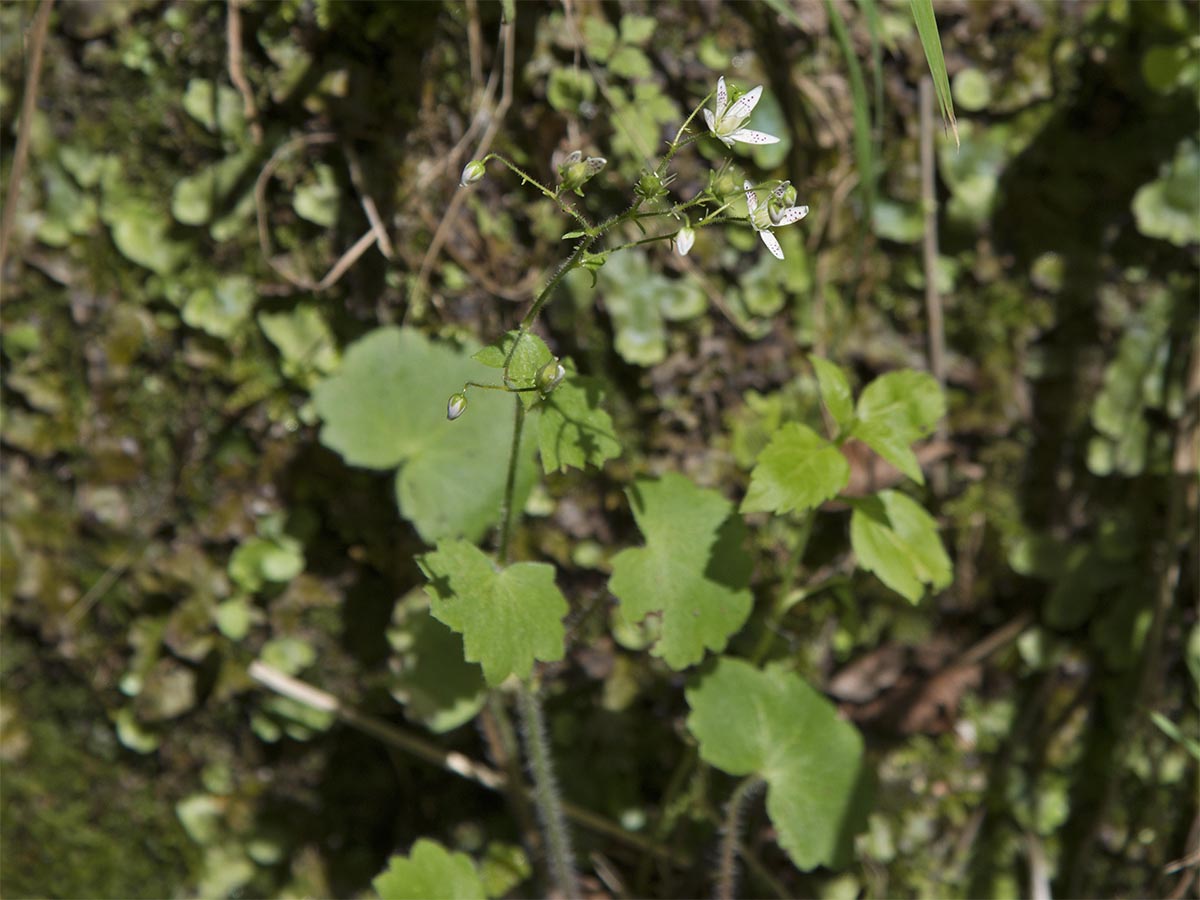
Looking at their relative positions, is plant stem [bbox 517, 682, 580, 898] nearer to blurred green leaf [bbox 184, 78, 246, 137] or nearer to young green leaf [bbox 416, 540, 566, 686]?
young green leaf [bbox 416, 540, 566, 686]

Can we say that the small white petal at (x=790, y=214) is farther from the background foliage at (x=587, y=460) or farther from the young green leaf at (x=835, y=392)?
the background foliage at (x=587, y=460)

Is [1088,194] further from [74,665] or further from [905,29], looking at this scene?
[74,665]

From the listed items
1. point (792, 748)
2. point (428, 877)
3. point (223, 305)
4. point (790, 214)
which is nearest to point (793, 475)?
point (790, 214)

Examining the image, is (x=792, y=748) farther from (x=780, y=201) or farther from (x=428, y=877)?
(x=780, y=201)

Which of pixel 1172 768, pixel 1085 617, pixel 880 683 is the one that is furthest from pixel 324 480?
pixel 1172 768

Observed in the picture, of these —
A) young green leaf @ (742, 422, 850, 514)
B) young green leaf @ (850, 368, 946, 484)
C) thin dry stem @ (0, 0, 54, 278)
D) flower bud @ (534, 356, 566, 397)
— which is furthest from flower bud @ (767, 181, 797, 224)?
thin dry stem @ (0, 0, 54, 278)

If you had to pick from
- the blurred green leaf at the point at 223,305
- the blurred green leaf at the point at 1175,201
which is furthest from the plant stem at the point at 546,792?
the blurred green leaf at the point at 1175,201
